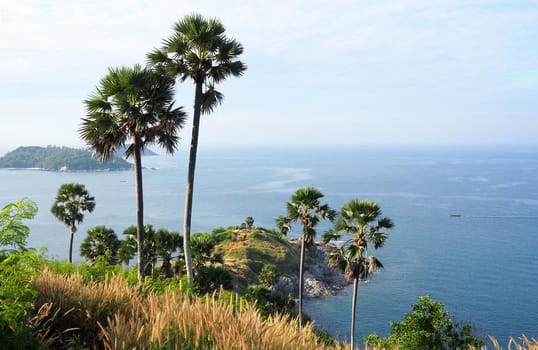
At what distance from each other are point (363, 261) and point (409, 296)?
43.2 m

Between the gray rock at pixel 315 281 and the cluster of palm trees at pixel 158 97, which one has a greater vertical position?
the cluster of palm trees at pixel 158 97

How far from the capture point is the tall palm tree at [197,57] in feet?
62.5

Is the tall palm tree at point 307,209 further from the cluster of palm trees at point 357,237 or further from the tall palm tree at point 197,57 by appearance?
the tall palm tree at point 197,57

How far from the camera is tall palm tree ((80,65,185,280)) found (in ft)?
57.1

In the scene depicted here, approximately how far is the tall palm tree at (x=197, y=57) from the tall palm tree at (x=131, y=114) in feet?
3.67

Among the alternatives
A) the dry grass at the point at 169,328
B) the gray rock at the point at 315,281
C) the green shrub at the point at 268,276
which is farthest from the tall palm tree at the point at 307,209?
the gray rock at the point at 315,281

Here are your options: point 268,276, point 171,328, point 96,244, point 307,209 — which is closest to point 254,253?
point 268,276

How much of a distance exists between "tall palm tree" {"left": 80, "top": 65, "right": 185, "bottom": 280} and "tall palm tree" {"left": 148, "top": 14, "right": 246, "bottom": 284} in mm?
1120

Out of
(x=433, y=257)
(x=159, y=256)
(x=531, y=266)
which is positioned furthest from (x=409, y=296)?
(x=159, y=256)

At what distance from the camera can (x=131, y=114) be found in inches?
690

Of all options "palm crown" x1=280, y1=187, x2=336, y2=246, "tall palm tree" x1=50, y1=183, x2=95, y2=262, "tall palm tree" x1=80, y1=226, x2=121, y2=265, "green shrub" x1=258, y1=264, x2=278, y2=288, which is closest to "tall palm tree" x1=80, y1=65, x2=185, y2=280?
"palm crown" x1=280, y1=187, x2=336, y2=246

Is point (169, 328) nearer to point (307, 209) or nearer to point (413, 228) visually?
point (307, 209)

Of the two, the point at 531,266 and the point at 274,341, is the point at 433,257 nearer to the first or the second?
the point at 531,266

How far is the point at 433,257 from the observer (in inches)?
3290
